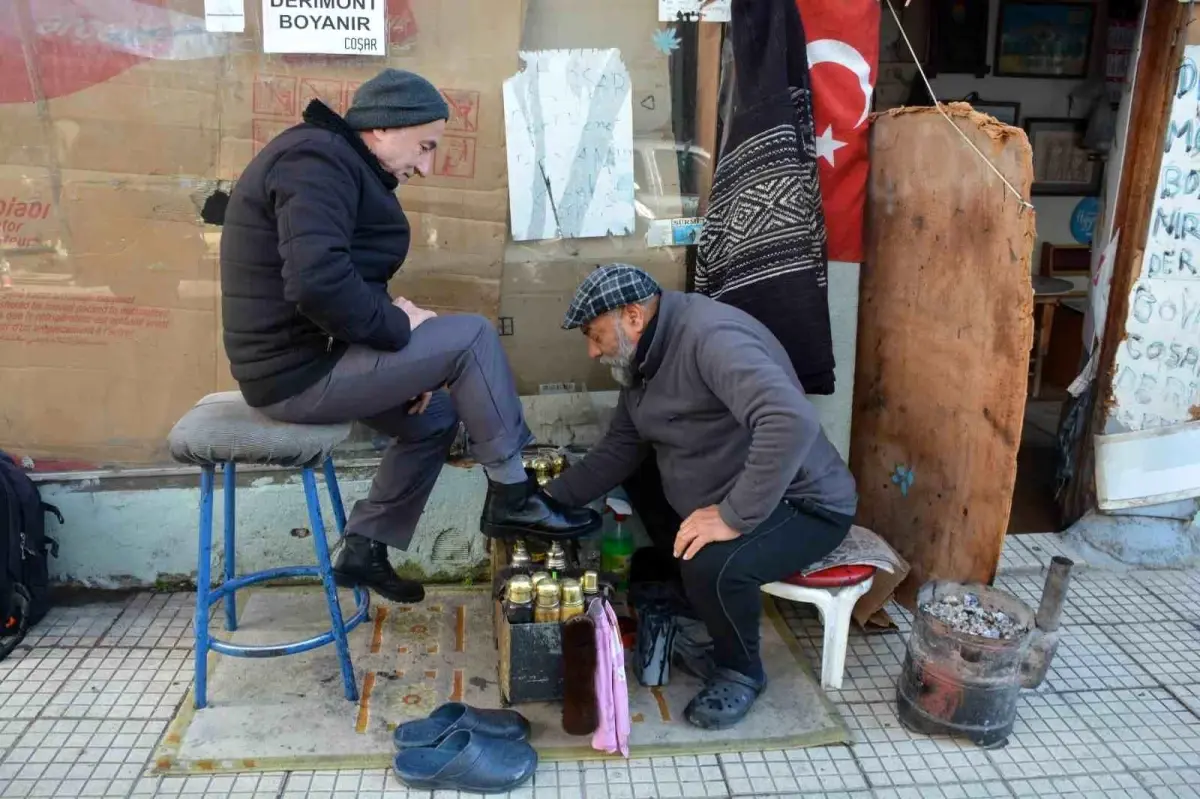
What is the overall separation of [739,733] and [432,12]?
276 centimetres

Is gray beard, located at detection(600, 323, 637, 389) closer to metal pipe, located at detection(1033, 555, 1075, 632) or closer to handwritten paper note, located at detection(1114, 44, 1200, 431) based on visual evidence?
metal pipe, located at detection(1033, 555, 1075, 632)

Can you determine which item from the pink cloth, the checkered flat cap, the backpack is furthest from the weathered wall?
the pink cloth

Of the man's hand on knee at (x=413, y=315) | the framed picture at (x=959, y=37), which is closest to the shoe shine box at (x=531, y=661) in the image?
the man's hand on knee at (x=413, y=315)

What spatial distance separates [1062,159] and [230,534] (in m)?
5.76

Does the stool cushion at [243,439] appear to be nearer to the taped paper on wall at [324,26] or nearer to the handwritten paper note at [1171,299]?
the taped paper on wall at [324,26]

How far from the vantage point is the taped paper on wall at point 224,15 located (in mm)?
3414

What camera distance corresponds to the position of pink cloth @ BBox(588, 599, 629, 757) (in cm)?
286

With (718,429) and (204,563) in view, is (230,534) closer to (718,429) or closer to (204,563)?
(204,563)

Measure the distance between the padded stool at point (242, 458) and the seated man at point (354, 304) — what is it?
71 mm

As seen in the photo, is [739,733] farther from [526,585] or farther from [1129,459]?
[1129,459]

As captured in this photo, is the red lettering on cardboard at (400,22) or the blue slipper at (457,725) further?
the red lettering on cardboard at (400,22)

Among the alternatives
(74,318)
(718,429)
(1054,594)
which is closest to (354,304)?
(718,429)

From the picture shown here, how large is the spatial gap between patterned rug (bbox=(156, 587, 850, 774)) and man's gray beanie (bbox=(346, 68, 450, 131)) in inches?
71.5

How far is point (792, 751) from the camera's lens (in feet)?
9.77
